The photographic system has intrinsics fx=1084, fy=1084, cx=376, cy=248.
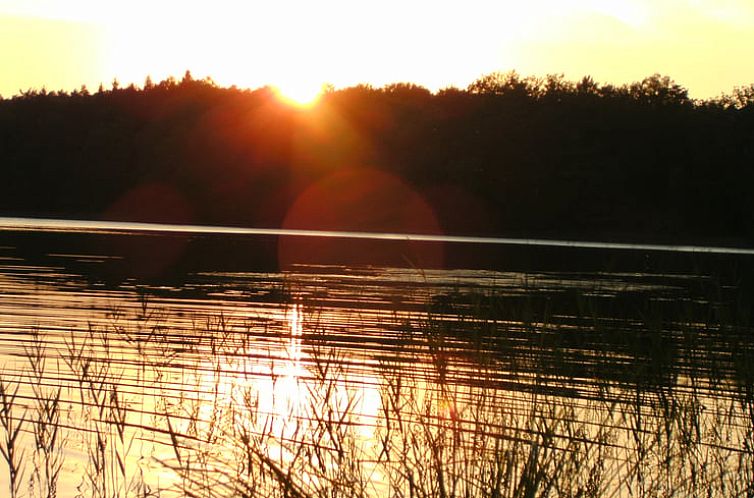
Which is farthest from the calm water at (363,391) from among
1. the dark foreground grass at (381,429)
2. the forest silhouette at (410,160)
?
the forest silhouette at (410,160)

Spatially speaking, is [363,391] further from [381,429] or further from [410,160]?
[410,160]

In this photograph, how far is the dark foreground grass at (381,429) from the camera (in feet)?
35.6

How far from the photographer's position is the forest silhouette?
104 metres

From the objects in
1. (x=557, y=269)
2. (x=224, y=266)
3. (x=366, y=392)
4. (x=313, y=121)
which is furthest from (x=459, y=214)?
(x=366, y=392)

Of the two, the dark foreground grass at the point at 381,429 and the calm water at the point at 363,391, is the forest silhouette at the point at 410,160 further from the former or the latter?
the dark foreground grass at the point at 381,429

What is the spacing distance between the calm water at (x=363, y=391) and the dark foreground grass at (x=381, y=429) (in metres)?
0.06

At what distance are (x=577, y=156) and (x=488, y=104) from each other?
15376mm

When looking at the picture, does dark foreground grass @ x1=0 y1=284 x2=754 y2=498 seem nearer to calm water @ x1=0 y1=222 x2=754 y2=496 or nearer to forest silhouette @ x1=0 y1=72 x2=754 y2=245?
calm water @ x1=0 y1=222 x2=754 y2=496

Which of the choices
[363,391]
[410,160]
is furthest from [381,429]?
[410,160]

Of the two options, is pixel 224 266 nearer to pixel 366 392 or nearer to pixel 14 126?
pixel 366 392

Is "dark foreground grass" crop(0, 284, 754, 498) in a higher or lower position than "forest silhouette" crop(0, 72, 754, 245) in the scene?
lower

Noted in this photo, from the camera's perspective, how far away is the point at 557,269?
48.9 m

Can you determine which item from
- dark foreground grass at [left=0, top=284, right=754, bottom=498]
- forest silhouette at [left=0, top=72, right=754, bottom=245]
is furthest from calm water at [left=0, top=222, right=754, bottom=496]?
forest silhouette at [left=0, top=72, right=754, bottom=245]

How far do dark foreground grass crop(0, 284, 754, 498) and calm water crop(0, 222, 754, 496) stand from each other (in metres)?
0.06
